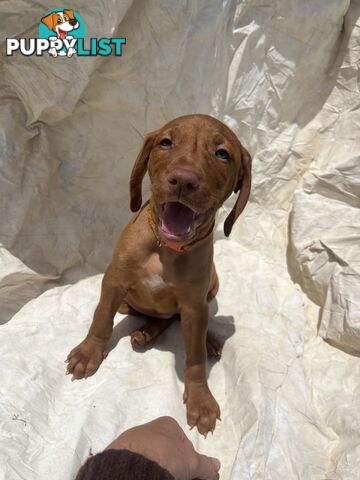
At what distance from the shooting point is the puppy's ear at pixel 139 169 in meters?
2.51

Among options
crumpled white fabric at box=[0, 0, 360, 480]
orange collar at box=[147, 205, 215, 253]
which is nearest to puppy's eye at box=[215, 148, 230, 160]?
orange collar at box=[147, 205, 215, 253]

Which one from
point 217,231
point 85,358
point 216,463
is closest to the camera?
point 216,463

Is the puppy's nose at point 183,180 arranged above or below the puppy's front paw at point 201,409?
above

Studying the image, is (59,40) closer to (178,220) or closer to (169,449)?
(178,220)

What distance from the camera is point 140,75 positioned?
10.8 feet

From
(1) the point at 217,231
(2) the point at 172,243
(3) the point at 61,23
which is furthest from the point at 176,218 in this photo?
(1) the point at 217,231

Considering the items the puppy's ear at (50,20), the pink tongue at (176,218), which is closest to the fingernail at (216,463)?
the pink tongue at (176,218)

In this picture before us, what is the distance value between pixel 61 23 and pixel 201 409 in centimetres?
255

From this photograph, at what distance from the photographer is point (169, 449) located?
212cm

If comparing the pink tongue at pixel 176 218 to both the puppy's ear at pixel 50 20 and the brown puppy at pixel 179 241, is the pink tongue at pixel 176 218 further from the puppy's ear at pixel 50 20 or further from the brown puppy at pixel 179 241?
the puppy's ear at pixel 50 20

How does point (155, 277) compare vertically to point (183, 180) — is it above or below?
below

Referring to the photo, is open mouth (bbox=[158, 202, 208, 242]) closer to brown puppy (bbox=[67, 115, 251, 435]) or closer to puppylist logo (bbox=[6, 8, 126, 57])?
brown puppy (bbox=[67, 115, 251, 435])

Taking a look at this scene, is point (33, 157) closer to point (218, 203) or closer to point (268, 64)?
point (218, 203)

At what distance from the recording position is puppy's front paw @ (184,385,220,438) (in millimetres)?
2795
